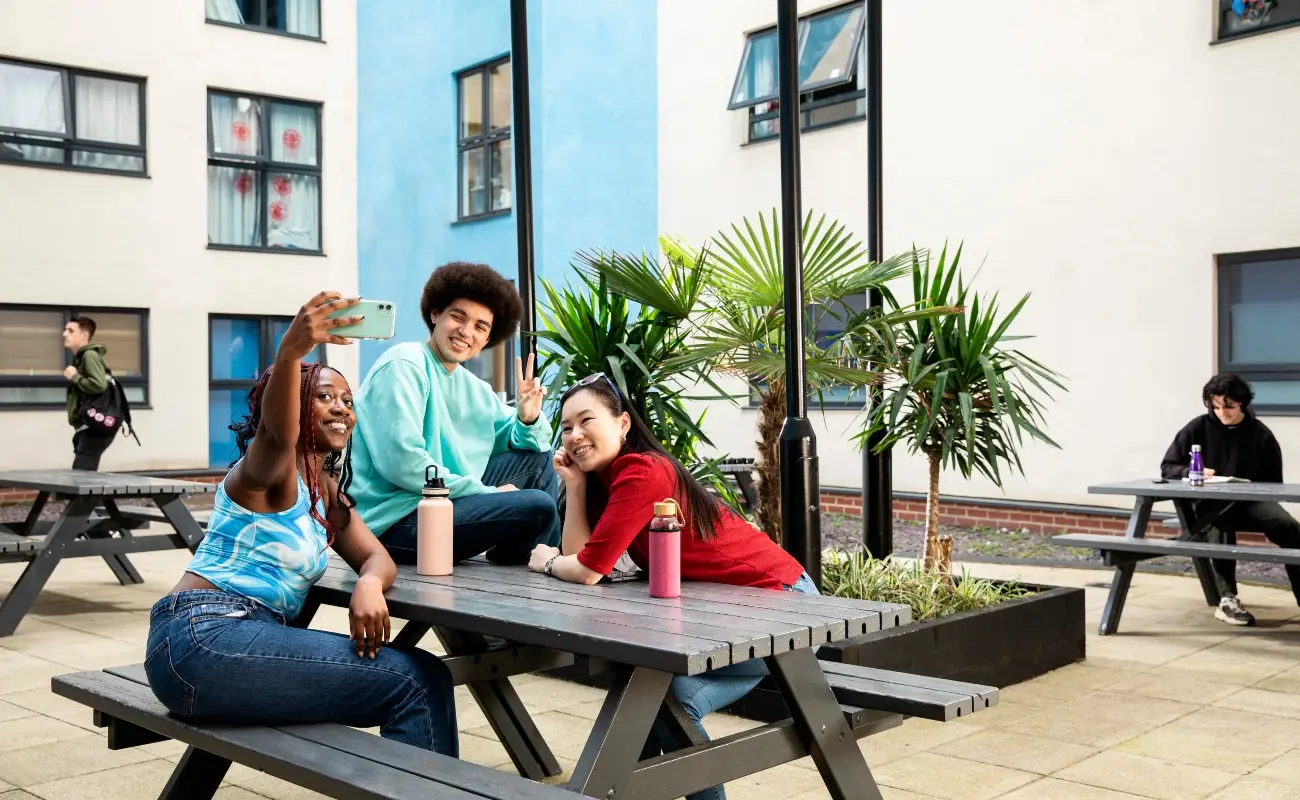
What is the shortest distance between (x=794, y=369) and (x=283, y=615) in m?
2.46

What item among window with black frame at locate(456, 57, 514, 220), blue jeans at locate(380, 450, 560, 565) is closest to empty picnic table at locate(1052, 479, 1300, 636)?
blue jeans at locate(380, 450, 560, 565)

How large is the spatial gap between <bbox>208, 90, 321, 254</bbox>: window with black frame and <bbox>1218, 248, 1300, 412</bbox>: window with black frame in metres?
11.5

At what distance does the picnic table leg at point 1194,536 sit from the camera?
6.79 meters

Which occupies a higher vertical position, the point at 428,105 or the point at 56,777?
the point at 428,105

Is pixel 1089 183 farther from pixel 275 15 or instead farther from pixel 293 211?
pixel 275 15

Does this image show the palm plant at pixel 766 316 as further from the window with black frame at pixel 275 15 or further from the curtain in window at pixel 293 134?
the window with black frame at pixel 275 15

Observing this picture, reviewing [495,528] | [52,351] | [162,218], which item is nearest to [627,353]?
[495,528]

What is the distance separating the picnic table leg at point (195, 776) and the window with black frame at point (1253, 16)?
8.81 m

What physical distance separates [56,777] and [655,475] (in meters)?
2.18

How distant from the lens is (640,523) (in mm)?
3102

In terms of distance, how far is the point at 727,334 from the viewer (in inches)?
223

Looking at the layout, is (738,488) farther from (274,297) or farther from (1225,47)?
(274,297)

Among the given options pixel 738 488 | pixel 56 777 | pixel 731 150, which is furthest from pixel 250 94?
pixel 56 777

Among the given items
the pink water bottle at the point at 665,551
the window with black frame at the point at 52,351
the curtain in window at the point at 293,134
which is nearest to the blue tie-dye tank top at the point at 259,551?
the pink water bottle at the point at 665,551
